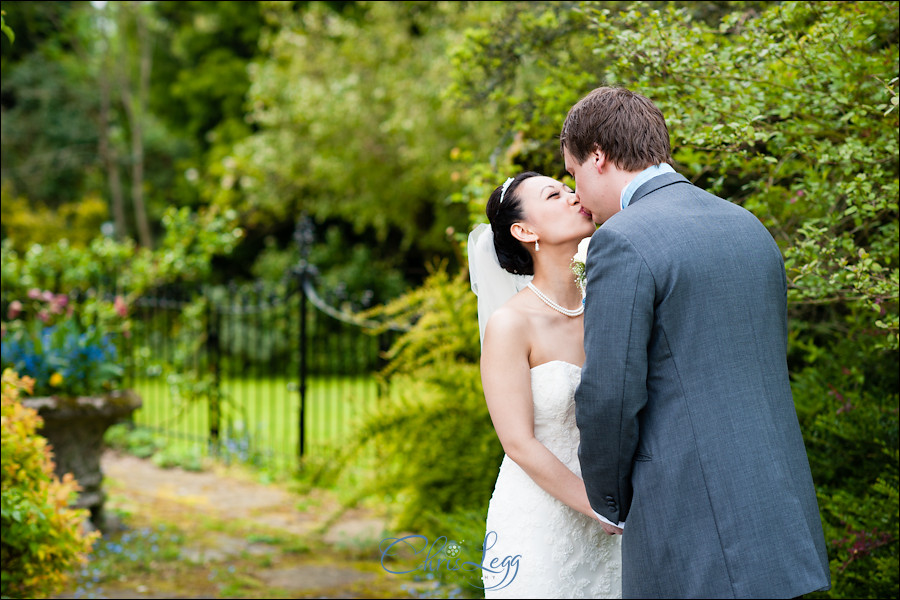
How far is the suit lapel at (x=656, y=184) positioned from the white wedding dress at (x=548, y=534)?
555 mm

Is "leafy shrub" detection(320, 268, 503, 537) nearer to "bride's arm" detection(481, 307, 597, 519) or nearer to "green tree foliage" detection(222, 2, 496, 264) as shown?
"bride's arm" detection(481, 307, 597, 519)

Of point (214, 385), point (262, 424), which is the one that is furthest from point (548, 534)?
point (262, 424)

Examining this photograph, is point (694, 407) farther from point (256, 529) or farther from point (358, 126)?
point (358, 126)

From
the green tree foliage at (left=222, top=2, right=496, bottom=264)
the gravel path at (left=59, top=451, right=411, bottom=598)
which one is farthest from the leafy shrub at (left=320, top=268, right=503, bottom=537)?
the green tree foliage at (left=222, top=2, right=496, bottom=264)

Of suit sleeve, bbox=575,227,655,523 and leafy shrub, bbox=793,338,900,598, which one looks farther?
leafy shrub, bbox=793,338,900,598

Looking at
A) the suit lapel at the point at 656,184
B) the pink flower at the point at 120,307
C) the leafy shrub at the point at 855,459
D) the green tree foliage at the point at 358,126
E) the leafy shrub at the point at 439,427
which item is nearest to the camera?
the suit lapel at the point at 656,184

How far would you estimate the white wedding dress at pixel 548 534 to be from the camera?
7.51 feet

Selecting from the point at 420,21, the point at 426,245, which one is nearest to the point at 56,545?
the point at 420,21

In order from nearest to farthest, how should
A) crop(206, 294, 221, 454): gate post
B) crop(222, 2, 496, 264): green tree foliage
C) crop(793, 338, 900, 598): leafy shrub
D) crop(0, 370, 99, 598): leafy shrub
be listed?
crop(793, 338, 900, 598): leafy shrub
crop(0, 370, 99, 598): leafy shrub
crop(206, 294, 221, 454): gate post
crop(222, 2, 496, 264): green tree foliage

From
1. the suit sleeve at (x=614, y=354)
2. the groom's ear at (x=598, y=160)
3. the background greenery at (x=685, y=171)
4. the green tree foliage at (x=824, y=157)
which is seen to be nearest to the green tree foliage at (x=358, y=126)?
the background greenery at (x=685, y=171)

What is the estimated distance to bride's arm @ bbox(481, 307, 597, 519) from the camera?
7.48 feet

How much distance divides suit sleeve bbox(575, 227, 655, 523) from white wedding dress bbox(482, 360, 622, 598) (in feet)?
1.15

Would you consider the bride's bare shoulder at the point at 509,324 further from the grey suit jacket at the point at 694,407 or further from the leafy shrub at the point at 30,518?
the leafy shrub at the point at 30,518

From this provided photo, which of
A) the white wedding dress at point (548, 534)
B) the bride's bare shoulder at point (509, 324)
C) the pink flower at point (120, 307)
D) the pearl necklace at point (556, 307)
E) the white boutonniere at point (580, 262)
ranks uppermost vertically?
the white boutonniere at point (580, 262)
